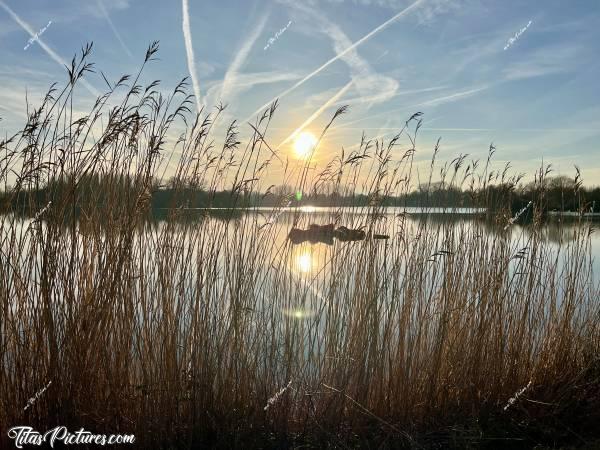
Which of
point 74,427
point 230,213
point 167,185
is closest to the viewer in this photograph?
point 74,427

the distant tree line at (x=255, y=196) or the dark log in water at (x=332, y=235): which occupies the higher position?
the distant tree line at (x=255, y=196)

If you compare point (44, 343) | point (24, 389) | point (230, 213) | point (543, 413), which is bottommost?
point (543, 413)

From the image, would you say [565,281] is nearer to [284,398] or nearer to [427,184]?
[427,184]

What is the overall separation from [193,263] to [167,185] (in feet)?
1.43

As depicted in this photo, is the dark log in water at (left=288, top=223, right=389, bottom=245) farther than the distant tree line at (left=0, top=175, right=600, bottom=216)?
Yes

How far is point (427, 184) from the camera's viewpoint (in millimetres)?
3193

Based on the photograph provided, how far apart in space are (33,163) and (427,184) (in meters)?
2.31

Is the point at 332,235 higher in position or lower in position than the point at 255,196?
lower

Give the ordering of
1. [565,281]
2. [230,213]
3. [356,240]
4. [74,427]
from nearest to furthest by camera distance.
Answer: [74,427] < [230,213] < [356,240] < [565,281]

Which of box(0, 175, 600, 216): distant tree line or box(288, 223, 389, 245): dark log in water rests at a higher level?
box(0, 175, 600, 216): distant tree line

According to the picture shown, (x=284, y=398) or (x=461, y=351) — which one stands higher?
(x=461, y=351)

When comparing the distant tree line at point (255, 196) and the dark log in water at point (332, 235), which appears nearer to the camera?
the distant tree line at point (255, 196)

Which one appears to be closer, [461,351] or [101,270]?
[101,270]

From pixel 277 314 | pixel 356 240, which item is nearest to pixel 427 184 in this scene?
pixel 356 240
